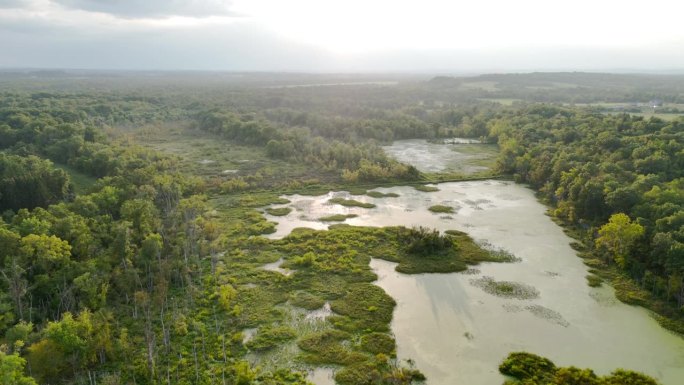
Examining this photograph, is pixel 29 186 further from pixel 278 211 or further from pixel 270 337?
pixel 270 337

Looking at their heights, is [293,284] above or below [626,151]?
below

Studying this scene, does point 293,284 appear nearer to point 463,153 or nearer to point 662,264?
point 662,264

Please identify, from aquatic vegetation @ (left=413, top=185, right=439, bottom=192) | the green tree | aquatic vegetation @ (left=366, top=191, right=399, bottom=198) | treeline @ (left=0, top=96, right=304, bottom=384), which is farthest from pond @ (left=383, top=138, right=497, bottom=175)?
treeline @ (left=0, top=96, right=304, bottom=384)

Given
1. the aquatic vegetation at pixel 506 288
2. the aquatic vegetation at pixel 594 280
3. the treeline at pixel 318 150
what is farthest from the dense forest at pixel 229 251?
the aquatic vegetation at pixel 506 288

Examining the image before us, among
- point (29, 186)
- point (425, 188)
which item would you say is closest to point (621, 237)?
point (425, 188)

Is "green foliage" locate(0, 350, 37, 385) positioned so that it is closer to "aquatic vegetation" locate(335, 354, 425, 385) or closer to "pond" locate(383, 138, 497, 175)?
"aquatic vegetation" locate(335, 354, 425, 385)

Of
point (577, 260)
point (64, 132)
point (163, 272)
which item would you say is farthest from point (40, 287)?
point (64, 132)
